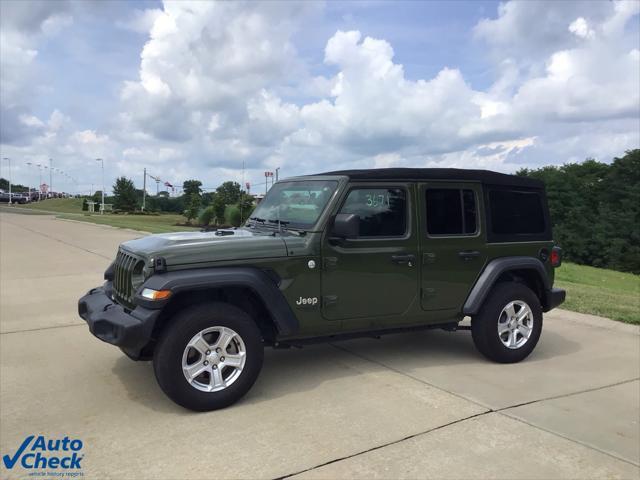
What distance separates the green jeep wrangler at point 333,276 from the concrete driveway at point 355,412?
1.26ft

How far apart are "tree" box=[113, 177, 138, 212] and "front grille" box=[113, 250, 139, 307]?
61.7 metres

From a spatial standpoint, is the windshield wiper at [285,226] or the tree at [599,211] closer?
the windshield wiper at [285,226]


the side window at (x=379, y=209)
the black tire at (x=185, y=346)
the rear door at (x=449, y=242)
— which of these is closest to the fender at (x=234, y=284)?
the black tire at (x=185, y=346)

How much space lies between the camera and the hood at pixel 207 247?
4.04 m

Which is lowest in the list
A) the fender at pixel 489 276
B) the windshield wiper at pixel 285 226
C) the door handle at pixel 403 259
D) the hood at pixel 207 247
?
Answer: the fender at pixel 489 276

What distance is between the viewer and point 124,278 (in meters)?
4.42

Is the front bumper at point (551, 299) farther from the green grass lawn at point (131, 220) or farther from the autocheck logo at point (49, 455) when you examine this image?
the green grass lawn at point (131, 220)

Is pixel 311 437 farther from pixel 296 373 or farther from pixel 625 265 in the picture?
pixel 625 265

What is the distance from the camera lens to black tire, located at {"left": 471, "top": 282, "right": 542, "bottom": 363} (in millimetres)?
5172

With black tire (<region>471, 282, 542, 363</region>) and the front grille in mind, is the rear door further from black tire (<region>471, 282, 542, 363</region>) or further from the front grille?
the front grille

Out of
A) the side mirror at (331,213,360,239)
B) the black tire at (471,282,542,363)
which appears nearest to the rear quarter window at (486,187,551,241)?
the black tire at (471,282,542,363)

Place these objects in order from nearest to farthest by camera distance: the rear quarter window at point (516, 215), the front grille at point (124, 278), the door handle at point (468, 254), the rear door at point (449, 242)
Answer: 1. the front grille at point (124, 278)
2. the rear door at point (449, 242)
3. the door handle at point (468, 254)
4. the rear quarter window at point (516, 215)

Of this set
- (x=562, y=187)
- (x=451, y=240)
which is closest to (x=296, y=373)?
(x=451, y=240)

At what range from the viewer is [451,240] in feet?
16.6
